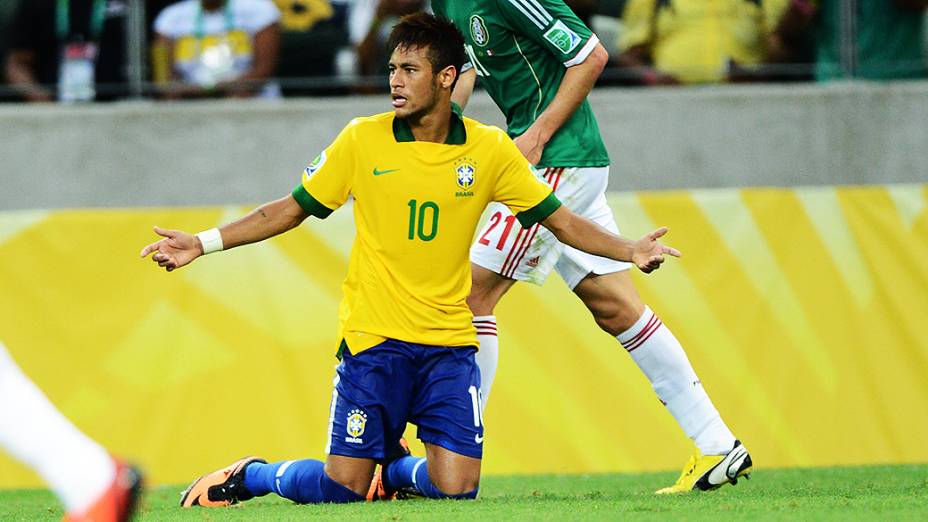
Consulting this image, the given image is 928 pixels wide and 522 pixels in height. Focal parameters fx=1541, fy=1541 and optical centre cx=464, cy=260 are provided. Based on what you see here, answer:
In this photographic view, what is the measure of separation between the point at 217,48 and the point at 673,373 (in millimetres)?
4484

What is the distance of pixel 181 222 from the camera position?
775 cm

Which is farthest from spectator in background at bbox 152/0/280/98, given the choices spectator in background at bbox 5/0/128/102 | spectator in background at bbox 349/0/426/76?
spectator in background at bbox 349/0/426/76

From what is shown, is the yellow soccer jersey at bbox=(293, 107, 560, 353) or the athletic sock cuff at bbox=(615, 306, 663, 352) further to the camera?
the athletic sock cuff at bbox=(615, 306, 663, 352)

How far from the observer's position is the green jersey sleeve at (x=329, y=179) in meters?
5.47

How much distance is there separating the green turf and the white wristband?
91 centimetres

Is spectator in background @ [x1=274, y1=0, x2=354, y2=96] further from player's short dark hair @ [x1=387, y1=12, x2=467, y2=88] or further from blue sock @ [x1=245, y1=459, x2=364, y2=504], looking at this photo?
blue sock @ [x1=245, y1=459, x2=364, y2=504]

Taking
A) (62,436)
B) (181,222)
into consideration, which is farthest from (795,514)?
(181,222)

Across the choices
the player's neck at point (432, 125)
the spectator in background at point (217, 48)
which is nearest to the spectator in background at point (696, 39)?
the spectator in background at point (217, 48)

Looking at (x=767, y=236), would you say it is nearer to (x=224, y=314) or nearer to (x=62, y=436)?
(x=224, y=314)

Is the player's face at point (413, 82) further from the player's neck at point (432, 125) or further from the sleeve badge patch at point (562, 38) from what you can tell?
the sleeve badge patch at point (562, 38)

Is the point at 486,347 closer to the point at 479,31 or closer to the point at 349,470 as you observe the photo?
the point at 349,470

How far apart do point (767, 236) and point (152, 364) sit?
3.18m

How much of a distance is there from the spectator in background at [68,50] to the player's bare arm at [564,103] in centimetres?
443

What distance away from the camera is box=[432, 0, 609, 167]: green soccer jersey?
19.5ft
